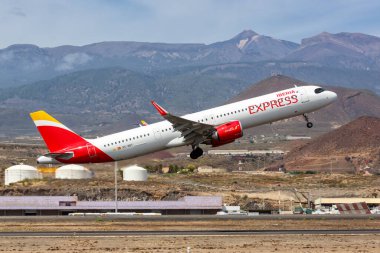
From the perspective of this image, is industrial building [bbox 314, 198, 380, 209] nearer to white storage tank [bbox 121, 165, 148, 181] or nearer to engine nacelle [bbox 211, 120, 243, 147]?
white storage tank [bbox 121, 165, 148, 181]

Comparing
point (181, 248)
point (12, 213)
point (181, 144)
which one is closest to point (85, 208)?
point (12, 213)

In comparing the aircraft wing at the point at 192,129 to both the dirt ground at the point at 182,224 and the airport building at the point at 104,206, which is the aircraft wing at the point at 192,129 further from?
the airport building at the point at 104,206

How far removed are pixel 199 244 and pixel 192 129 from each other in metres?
24.1

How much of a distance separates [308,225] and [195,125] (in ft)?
60.0

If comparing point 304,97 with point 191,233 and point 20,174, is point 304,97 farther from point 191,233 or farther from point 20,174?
point 20,174

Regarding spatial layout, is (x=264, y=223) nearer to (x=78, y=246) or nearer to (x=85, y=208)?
(x=78, y=246)

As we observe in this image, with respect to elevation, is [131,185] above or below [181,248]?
above

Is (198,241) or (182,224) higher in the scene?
(182,224)

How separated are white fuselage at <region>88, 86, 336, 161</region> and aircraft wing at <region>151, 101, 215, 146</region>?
104 centimetres

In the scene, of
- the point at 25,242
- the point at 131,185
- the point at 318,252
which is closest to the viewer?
the point at 318,252

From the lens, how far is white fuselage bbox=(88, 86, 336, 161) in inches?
3590

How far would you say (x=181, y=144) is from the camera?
9238cm

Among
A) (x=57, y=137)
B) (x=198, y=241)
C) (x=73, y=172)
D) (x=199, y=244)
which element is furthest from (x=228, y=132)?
(x=73, y=172)

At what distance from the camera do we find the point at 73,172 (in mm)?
163375
